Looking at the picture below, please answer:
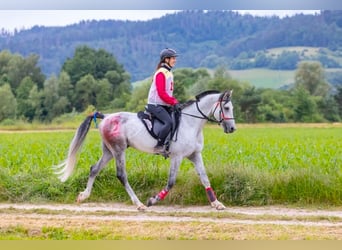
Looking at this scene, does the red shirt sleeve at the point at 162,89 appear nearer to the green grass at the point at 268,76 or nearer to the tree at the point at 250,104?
the tree at the point at 250,104

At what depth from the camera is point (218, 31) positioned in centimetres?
6372

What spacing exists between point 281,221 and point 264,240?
1.42 m

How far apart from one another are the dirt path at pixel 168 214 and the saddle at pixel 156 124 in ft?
3.34

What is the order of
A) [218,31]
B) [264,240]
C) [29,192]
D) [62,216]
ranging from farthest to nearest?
1. [218,31]
2. [29,192]
3. [62,216]
4. [264,240]

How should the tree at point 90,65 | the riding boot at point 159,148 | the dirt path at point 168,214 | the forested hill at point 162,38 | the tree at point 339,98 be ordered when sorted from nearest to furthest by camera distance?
the dirt path at point 168,214 → the riding boot at point 159,148 → the tree at point 339,98 → the tree at point 90,65 → the forested hill at point 162,38

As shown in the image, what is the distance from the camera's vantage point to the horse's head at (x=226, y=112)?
945 centimetres

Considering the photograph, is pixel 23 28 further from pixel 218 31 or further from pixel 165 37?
pixel 218 31

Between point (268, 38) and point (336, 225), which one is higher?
point (268, 38)

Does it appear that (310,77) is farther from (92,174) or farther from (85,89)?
(92,174)

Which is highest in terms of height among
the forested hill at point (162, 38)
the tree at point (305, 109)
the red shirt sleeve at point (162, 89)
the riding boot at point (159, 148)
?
the forested hill at point (162, 38)

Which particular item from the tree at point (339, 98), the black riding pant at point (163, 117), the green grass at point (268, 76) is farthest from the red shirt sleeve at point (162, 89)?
the green grass at point (268, 76)

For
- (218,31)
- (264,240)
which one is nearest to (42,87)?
(218,31)

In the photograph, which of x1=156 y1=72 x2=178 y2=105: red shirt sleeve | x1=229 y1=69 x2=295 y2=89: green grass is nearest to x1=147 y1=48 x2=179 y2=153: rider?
x1=156 y1=72 x2=178 y2=105: red shirt sleeve

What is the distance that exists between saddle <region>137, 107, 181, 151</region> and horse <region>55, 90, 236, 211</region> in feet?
0.18
